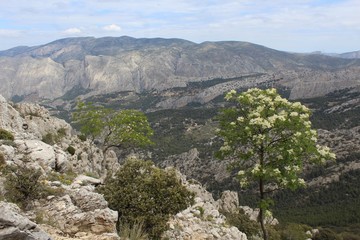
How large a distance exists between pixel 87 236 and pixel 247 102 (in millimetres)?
11867

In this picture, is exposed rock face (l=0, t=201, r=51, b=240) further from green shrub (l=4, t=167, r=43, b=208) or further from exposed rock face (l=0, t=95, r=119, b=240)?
green shrub (l=4, t=167, r=43, b=208)

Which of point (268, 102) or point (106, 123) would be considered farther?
point (106, 123)

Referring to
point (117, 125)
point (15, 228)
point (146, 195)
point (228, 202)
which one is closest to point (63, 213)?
point (146, 195)

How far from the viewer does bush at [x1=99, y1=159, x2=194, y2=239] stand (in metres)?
18.0

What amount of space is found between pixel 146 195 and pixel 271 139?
792 cm

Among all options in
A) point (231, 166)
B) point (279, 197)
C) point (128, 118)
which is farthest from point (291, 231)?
point (279, 197)

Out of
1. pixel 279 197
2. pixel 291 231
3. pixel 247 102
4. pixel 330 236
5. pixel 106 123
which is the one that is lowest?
pixel 279 197

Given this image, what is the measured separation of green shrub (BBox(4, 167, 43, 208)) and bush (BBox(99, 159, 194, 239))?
3530mm

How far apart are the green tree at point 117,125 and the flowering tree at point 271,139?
2363 centimetres

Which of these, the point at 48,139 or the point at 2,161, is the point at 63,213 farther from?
the point at 48,139

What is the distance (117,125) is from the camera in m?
45.8

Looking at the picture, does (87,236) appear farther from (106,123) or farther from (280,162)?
(106,123)

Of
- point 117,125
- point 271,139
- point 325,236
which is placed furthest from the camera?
point 325,236

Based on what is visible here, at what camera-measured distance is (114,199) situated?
1836 cm
